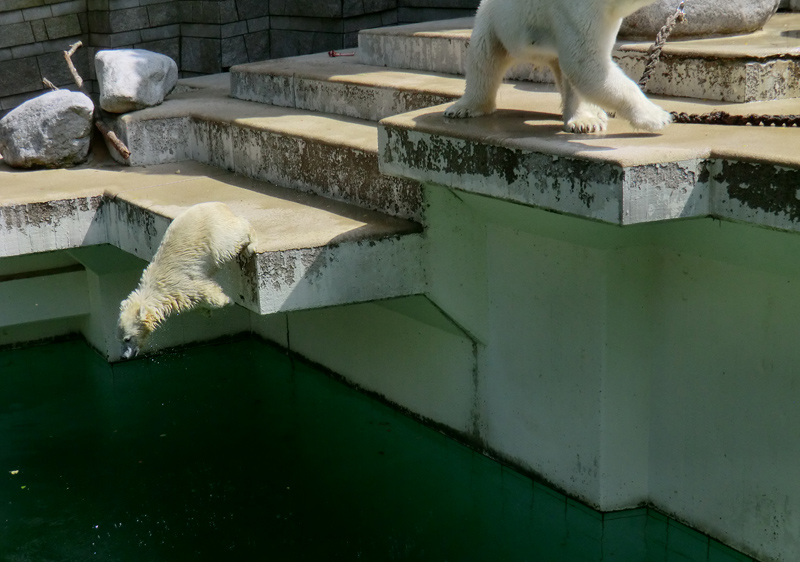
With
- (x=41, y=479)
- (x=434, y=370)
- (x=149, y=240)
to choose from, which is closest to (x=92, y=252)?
(x=149, y=240)

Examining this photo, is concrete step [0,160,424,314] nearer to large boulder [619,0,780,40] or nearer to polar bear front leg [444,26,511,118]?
polar bear front leg [444,26,511,118]

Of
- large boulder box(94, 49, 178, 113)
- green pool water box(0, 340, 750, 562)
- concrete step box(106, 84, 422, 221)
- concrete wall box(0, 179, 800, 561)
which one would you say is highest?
large boulder box(94, 49, 178, 113)

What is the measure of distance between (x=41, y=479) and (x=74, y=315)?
1.73 meters

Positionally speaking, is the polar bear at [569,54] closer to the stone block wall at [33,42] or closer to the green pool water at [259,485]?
the green pool water at [259,485]

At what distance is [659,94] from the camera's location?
4.36m

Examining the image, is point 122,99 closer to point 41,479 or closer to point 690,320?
point 41,479

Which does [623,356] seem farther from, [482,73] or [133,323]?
[133,323]

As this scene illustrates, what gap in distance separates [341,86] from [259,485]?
7.91 feet

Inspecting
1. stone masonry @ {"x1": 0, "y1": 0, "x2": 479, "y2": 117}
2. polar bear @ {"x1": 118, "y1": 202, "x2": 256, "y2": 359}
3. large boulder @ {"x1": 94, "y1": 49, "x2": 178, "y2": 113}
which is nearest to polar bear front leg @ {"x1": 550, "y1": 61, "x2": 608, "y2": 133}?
polar bear @ {"x1": 118, "y1": 202, "x2": 256, "y2": 359}

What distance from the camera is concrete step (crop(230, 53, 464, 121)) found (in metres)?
5.14

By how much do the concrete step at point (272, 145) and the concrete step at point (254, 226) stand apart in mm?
91

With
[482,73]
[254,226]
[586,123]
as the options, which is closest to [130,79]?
[254,226]

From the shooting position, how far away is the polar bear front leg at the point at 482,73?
3.82 meters

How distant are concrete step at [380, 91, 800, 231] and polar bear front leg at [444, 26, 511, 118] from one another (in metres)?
0.10
